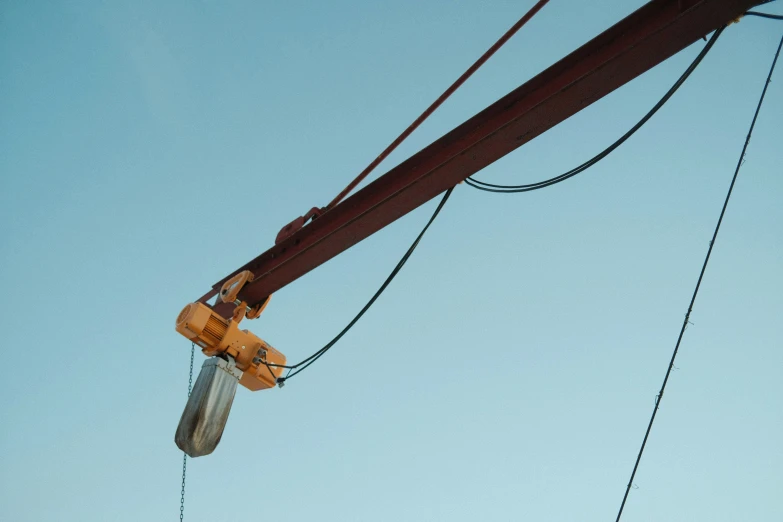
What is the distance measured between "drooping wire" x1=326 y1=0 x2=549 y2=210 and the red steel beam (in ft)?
0.76

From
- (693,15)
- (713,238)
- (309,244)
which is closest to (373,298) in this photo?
(309,244)

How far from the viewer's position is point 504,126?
470 centimetres

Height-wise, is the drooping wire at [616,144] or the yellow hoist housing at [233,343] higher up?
the drooping wire at [616,144]

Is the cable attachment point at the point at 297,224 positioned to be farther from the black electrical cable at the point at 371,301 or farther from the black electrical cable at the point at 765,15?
the black electrical cable at the point at 765,15

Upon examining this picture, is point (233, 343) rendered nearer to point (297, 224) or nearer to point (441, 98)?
point (297, 224)

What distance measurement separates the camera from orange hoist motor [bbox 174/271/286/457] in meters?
5.33

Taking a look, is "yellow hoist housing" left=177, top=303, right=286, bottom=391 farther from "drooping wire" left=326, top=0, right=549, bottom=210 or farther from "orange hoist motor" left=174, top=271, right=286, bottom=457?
"drooping wire" left=326, top=0, right=549, bottom=210

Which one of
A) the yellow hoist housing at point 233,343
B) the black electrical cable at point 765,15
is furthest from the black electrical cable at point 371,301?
the black electrical cable at point 765,15

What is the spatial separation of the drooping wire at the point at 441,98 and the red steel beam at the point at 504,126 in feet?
0.76

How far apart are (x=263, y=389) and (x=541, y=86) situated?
145 inches

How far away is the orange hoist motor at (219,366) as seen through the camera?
17.5 ft

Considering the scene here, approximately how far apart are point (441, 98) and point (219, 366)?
9.68 ft

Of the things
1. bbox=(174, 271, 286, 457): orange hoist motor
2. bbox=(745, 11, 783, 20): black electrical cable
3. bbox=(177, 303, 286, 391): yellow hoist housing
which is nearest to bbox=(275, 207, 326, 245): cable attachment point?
bbox=(174, 271, 286, 457): orange hoist motor

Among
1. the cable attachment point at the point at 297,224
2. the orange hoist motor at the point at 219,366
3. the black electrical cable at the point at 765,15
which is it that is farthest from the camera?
the cable attachment point at the point at 297,224
